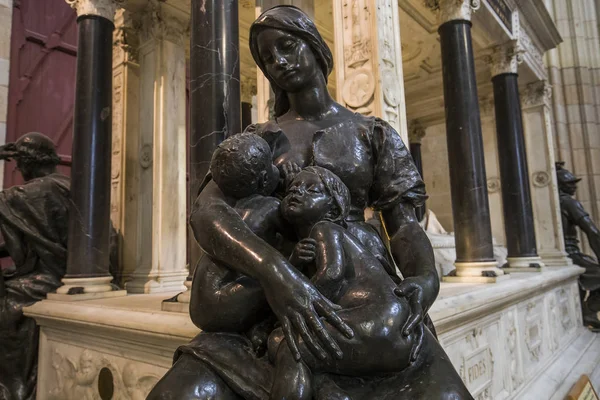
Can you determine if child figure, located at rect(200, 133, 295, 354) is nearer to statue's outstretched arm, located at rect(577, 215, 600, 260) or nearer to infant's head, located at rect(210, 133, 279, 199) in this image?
infant's head, located at rect(210, 133, 279, 199)

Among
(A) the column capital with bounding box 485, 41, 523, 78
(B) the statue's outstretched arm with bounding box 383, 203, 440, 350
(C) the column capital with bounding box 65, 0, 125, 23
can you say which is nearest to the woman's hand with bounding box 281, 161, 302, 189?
(B) the statue's outstretched arm with bounding box 383, 203, 440, 350

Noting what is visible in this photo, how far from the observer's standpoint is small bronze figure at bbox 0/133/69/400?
331cm

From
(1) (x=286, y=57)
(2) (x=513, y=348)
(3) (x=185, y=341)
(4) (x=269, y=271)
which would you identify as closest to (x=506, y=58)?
(2) (x=513, y=348)

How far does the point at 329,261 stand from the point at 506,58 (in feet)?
19.8

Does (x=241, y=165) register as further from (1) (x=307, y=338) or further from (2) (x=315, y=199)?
(1) (x=307, y=338)

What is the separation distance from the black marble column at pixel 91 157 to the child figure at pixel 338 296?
9.96 ft

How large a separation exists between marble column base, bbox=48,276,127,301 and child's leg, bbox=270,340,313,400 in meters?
2.97

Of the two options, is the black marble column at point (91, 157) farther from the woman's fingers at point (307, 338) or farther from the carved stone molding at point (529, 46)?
the carved stone molding at point (529, 46)

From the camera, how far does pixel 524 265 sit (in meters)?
5.45

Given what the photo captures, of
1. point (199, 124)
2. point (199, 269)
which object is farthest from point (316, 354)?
point (199, 124)

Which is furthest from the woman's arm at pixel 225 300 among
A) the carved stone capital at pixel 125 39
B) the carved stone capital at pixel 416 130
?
the carved stone capital at pixel 416 130

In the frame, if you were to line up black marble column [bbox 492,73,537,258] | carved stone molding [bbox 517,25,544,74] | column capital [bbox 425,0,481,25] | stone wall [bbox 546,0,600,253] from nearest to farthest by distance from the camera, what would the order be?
column capital [bbox 425,0,481,25] → black marble column [bbox 492,73,537,258] → carved stone molding [bbox 517,25,544,74] → stone wall [bbox 546,0,600,253]

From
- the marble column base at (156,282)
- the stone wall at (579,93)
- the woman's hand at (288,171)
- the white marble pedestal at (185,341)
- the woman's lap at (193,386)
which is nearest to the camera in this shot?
the woman's lap at (193,386)

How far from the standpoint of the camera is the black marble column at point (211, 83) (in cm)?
258
